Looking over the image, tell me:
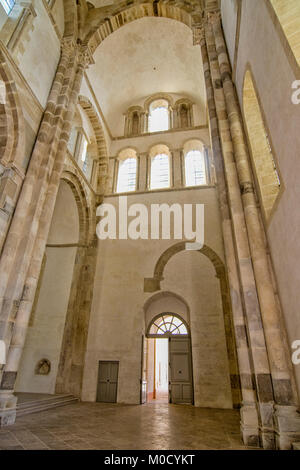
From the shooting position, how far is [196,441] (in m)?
4.16

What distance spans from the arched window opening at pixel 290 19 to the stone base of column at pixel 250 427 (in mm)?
5290

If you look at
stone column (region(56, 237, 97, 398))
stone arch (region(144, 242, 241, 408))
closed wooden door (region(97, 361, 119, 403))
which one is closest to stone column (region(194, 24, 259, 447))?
stone arch (region(144, 242, 241, 408))

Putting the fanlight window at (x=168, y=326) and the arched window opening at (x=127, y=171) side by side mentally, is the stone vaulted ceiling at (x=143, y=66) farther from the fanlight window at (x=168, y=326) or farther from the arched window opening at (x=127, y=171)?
the fanlight window at (x=168, y=326)

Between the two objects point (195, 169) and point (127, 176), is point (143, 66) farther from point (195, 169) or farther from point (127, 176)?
point (195, 169)

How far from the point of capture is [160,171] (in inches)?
498

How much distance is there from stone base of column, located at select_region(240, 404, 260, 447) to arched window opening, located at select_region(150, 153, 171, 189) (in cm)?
939

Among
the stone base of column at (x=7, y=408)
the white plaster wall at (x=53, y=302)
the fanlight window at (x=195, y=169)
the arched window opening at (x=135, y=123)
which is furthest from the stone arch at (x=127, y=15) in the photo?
the stone base of column at (x=7, y=408)

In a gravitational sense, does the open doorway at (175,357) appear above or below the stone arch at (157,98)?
below

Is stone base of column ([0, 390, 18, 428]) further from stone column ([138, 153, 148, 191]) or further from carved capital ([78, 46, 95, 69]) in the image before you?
carved capital ([78, 46, 95, 69])

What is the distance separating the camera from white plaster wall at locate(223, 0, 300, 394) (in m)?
3.52

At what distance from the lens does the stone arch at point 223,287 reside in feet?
26.2
